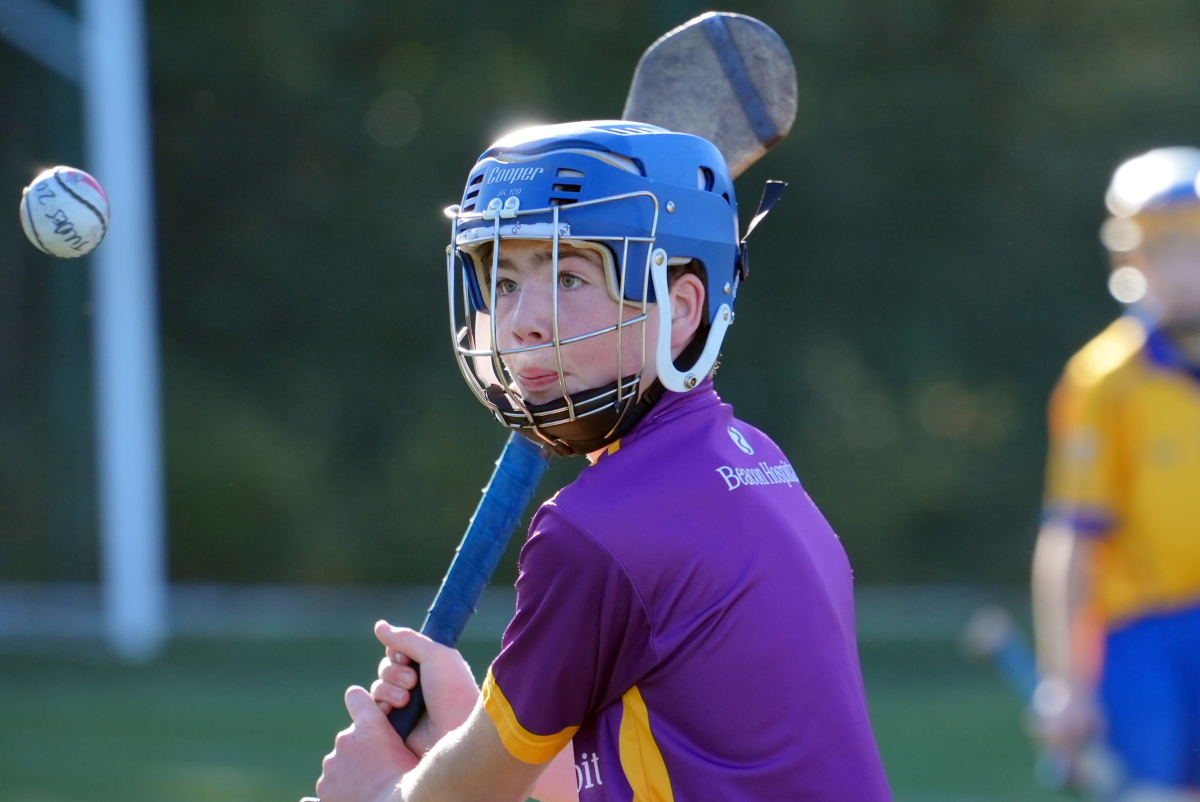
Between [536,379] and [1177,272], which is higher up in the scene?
[536,379]

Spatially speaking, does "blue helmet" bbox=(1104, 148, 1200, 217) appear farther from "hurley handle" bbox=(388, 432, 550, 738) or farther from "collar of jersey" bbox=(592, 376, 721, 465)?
"collar of jersey" bbox=(592, 376, 721, 465)

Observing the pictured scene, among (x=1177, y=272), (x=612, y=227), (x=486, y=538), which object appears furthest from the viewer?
(x=1177, y=272)

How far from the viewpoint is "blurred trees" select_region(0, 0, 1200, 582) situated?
11.1 meters

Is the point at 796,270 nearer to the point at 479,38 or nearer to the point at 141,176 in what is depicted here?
the point at 479,38

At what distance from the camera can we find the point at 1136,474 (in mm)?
4164

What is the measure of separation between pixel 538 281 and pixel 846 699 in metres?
0.67

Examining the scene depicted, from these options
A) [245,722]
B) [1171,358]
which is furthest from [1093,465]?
[245,722]

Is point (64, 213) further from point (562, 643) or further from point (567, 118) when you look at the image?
point (567, 118)

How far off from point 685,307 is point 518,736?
25.2 inches

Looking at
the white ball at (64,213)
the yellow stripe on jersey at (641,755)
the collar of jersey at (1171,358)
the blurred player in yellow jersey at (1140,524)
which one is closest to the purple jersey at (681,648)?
the yellow stripe on jersey at (641,755)

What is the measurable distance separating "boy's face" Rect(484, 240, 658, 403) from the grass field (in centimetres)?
468

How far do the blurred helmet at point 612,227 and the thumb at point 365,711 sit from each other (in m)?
0.48

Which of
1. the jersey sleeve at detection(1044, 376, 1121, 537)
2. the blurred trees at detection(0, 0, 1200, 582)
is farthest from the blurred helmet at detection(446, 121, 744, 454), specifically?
the blurred trees at detection(0, 0, 1200, 582)

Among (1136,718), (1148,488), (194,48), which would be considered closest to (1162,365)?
(1148,488)
